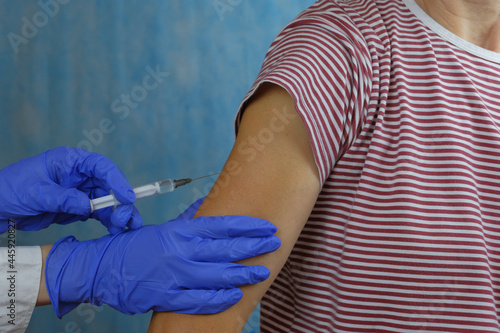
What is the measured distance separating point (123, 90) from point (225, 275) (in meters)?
1.15

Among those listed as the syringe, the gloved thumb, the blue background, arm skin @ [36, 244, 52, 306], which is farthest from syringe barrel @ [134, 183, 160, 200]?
the blue background

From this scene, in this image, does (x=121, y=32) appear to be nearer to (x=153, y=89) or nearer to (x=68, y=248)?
(x=153, y=89)

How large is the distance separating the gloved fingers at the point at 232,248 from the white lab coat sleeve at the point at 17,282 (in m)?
0.34

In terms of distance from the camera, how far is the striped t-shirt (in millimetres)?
945

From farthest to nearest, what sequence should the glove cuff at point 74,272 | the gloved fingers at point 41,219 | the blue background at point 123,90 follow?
the blue background at point 123,90
the gloved fingers at point 41,219
the glove cuff at point 74,272

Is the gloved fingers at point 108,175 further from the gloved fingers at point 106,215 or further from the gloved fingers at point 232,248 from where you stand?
the gloved fingers at point 232,248

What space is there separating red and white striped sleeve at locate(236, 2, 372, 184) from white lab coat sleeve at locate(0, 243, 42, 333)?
1.72 ft

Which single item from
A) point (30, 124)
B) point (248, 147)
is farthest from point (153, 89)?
point (248, 147)

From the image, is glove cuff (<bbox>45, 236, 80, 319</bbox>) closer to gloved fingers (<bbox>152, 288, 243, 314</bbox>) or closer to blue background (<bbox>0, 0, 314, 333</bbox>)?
gloved fingers (<bbox>152, 288, 243, 314</bbox>)

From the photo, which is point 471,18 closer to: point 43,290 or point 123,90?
point 43,290

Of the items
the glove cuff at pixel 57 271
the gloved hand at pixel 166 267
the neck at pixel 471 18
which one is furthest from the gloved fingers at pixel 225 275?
the neck at pixel 471 18

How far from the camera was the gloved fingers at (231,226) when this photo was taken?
3.05 feet

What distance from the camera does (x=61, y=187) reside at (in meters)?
1.08

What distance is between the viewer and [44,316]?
188 cm
